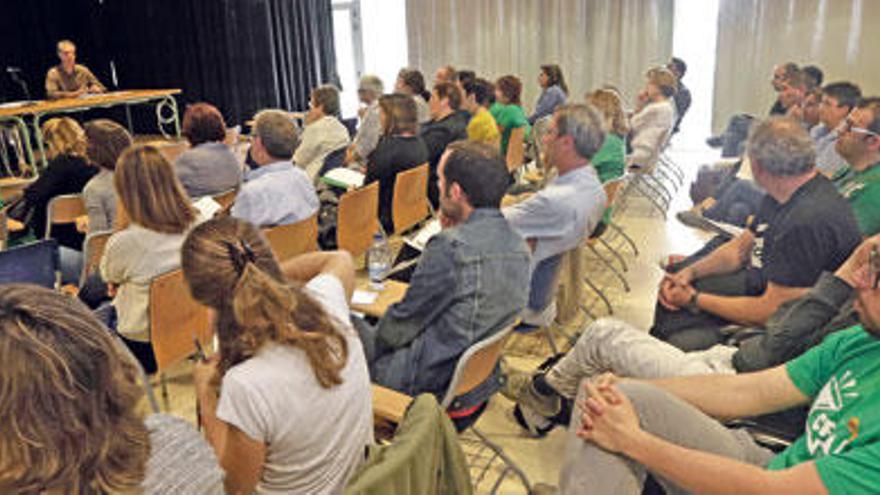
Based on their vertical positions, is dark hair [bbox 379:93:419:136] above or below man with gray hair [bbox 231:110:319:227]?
above

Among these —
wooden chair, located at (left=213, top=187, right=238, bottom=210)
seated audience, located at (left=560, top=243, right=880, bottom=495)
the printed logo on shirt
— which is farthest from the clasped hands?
wooden chair, located at (left=213, top=187, right=238, bottom=210)

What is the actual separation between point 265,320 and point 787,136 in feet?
7.26

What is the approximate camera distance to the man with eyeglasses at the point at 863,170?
329 cm

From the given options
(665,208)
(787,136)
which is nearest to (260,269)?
(787,136)

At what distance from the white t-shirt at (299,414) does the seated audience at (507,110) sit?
5.00 metres

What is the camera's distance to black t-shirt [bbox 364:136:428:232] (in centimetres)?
470

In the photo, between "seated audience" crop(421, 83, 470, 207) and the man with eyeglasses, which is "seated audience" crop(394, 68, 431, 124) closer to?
"seated audience" crop(421, 83, 470, 207)

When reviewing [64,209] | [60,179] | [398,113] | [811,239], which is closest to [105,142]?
[64,209]

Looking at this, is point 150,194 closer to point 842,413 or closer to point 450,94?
point 842,413

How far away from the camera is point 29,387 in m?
1.02

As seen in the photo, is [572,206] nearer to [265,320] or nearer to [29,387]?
[265,320]

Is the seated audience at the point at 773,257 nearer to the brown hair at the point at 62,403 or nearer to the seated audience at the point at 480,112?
the seated audience at the point at 480,112

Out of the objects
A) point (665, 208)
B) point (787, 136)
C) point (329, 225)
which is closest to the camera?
point (787, 136)

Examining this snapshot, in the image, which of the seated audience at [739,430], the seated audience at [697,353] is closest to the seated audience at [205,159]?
the seated audience at [697,353]
